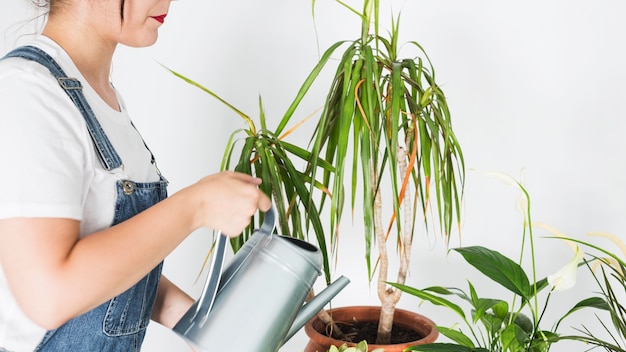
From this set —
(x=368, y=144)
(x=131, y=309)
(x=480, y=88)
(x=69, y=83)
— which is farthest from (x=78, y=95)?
(x=480, y=88)

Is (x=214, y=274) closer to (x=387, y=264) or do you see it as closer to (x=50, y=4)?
(x=50, y=4)

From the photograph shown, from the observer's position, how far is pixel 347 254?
7.96 feet

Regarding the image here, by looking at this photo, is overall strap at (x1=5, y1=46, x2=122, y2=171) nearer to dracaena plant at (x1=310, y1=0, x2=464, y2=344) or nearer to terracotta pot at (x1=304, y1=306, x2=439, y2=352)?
dracaena plant at (x1=310, y1=0, x2=464, y2=344)

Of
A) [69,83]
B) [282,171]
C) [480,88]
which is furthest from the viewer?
[480,88]

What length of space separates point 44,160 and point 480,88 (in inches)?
64.5

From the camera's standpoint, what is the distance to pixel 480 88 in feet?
7.49

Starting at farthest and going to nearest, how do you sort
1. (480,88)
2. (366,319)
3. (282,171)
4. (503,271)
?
(480,88)
(366,319)
(282,171)
(503,271)

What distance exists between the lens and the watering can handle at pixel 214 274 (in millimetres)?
1055

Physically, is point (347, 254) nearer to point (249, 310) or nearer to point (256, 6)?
point (256, 6)

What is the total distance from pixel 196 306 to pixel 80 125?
0.34 m

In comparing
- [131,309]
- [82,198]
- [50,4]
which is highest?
[50,4]

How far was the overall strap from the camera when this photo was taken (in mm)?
1054

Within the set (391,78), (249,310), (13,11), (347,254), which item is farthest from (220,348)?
(13,11)

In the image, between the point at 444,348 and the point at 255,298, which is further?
the point at 444,348
